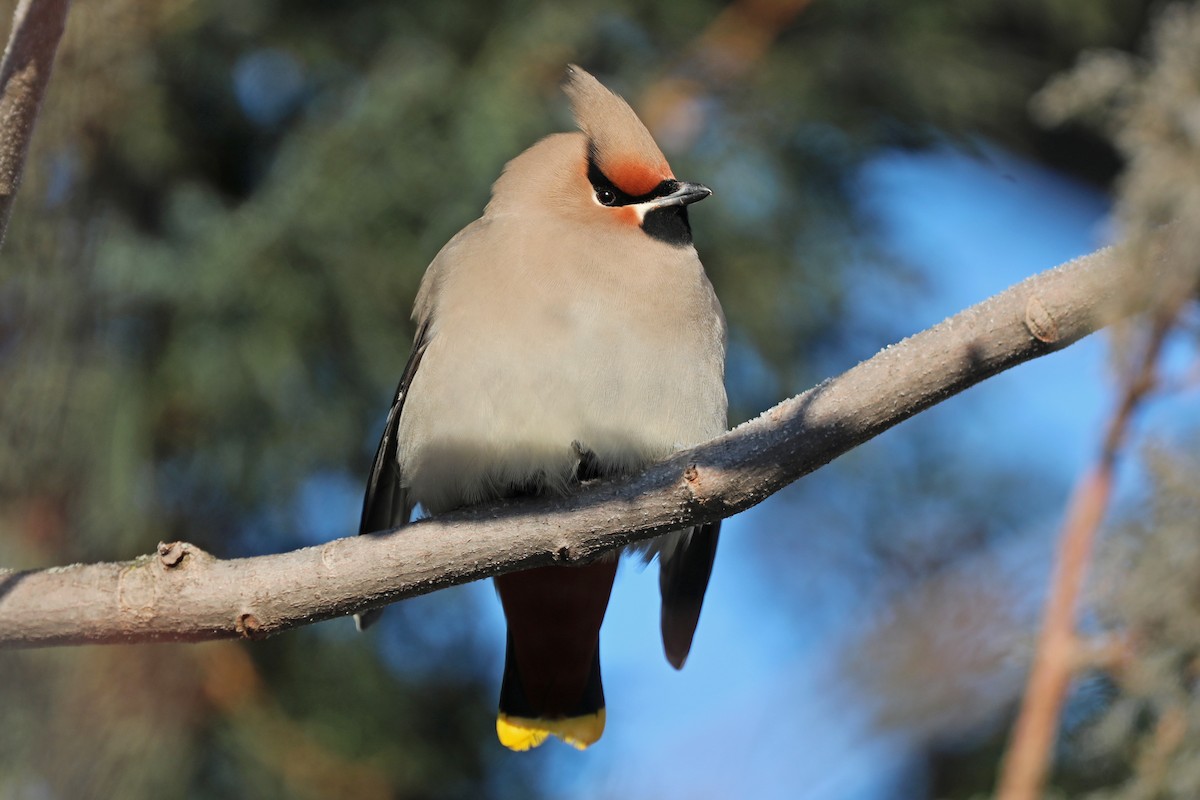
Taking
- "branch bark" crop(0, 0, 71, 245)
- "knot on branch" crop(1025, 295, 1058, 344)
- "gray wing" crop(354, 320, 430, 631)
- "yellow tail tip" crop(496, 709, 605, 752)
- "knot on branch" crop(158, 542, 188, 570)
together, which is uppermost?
"knot on branch" crop(1025, 295, 1058, 344)

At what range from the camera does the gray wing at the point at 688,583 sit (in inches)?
140

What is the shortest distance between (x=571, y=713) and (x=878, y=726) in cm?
88

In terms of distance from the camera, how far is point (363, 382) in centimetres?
450

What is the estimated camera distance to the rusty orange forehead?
3.49 m

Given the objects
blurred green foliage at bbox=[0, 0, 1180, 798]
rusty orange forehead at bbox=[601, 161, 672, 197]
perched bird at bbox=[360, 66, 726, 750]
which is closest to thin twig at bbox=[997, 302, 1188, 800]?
perched bird at bbox=[360, 66, 726, 750]

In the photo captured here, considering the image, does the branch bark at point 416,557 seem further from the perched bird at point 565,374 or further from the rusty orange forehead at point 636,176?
the rusty orange forehead at point 636,176

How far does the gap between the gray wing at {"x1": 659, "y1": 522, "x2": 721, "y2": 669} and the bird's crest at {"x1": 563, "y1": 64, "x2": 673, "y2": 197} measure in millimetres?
859

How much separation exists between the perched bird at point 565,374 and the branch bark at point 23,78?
1.25m

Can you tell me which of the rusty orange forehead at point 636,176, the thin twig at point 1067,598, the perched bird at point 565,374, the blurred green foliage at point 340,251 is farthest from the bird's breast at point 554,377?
the blurred green foliage at point 340,251

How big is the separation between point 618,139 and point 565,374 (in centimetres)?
73

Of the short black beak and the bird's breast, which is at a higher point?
the short black beak

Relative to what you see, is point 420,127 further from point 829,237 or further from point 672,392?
point 672,392

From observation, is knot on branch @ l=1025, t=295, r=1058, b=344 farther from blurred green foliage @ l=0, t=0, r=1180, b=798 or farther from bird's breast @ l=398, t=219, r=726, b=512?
blurred green foliage @ l=0, t=0, r=1180, b=798

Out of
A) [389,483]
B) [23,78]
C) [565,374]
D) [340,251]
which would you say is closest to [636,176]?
[565,374]
